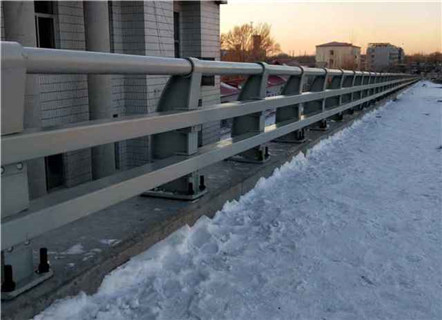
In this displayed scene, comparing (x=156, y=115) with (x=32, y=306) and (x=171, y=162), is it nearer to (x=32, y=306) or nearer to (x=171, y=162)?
(x=171, y=162)

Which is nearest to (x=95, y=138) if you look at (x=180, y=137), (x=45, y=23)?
(x=180, y=137)

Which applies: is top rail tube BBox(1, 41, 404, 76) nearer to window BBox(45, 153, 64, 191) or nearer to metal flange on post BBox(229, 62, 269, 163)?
metal flange on post BBox(229, 62, 269, 163)

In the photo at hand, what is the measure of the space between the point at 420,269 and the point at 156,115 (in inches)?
69.8

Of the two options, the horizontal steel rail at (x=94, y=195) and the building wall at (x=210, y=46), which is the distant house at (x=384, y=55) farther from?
the horizontal steel rail at (x=94, y=195)

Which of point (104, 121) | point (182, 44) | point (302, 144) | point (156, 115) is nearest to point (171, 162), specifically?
point (156, 115)

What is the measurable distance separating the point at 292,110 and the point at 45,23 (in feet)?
12.6

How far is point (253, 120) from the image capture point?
4.98m

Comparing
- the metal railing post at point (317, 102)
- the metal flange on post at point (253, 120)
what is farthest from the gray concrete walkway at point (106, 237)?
the metal railing post at point (317, 102)

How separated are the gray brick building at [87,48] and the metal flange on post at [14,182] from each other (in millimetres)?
3487

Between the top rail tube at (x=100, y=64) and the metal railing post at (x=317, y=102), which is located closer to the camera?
the top rail tube at (x=100, y=64)

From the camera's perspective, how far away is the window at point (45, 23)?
24.0 ft

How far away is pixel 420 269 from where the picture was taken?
2.92 metres

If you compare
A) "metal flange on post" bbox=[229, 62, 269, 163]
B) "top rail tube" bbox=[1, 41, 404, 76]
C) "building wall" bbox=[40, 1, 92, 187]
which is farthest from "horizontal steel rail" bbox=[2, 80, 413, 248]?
"building wall" bbox=[40, 1, 92, 187]

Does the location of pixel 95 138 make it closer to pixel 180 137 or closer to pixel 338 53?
pixel 180 137
